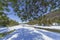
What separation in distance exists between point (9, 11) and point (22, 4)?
680 mm

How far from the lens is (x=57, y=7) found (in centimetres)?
378

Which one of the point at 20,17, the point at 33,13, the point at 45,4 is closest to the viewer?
the point at 45,4

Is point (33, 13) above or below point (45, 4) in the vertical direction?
below

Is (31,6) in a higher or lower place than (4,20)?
higher

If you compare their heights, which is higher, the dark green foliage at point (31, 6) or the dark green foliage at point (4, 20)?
the dark green foliage at point (31, 6)

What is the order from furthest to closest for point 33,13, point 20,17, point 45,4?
point 20,17 → point 33,13 → point 45,4

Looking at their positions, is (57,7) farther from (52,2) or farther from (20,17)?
(20,17)

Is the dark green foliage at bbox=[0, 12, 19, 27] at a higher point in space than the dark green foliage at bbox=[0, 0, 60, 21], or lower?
lower

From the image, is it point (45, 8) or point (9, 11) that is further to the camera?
point (9, 11)

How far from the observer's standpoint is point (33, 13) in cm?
392

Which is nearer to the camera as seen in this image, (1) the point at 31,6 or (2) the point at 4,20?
(1) the point at 31,6

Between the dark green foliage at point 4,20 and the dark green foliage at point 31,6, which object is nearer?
the dark green foliage at point 31,6

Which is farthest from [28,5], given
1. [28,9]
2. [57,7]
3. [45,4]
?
[57,7]

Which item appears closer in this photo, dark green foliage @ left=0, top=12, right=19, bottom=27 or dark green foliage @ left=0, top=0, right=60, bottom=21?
dark green foliage @ left=0, top=0, right=60, bottom=21
